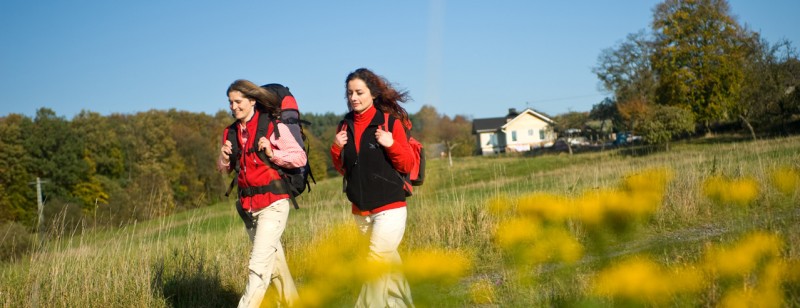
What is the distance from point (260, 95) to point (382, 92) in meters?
0.88

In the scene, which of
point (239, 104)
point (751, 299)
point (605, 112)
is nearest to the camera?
point (751, 299)

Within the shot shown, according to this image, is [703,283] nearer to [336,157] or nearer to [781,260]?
[781,260]

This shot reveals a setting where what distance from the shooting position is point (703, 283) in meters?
2.79

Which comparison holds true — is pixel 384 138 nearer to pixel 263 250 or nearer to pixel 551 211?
pixel 263 250

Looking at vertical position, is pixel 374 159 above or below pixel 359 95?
below

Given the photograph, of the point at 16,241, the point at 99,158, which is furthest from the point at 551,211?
the point at 99,158

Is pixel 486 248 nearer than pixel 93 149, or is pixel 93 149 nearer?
pixel 486 248

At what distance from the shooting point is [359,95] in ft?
16.5

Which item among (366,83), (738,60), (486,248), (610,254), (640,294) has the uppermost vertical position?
(738,60)

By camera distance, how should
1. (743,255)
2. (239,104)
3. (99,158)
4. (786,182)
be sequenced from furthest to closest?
(99,158) → (786,182) → (239,104) → (743,255)

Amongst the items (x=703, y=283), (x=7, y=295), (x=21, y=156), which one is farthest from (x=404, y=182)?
(x=21, y=156)

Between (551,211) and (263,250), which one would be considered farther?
(263,250)

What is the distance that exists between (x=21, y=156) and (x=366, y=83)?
6428cm

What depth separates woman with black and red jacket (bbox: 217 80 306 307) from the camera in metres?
Answer: 4.91
